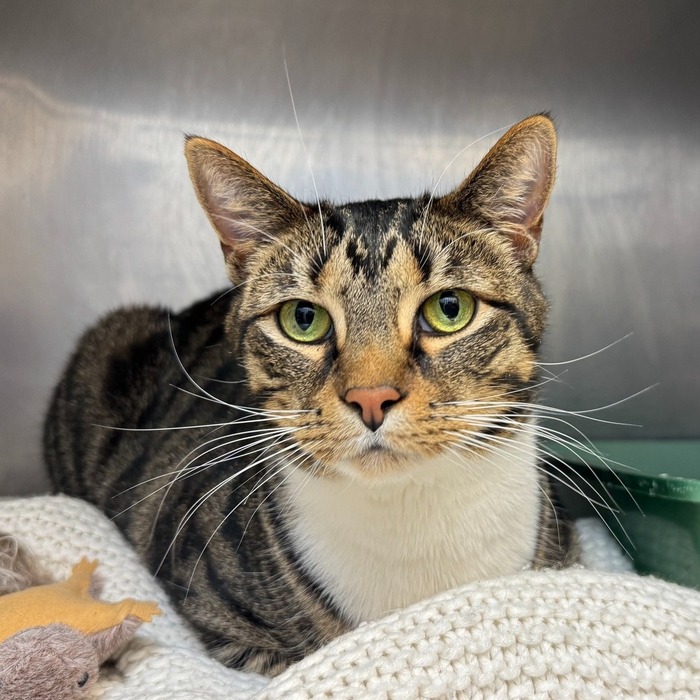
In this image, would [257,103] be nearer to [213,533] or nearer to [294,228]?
[294,228]

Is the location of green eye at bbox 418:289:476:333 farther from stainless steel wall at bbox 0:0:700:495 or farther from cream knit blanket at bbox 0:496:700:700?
stainless steel wall at bbox 0:0:700:495

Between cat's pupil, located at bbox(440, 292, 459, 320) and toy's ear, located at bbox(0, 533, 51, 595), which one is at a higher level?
cat's pupil, located at bbox(440, 292, 459, 320)

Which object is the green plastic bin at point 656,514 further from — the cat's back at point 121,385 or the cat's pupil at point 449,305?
the cat's back at point 121,385

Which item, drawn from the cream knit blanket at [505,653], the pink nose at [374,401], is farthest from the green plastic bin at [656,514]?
the pink nose at [374,401]

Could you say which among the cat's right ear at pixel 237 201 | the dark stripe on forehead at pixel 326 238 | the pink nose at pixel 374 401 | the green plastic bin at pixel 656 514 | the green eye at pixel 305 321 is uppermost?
the cat's right ear at pixel 237 201

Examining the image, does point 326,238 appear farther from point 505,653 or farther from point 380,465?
point 505,653

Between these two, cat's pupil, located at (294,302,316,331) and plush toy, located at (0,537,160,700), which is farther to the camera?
cat's pupil, located at (294,302,316,331)

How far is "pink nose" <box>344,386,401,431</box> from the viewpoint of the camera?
3.15 ft

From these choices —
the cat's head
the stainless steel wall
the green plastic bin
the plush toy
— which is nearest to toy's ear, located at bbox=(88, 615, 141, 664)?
the plush toy

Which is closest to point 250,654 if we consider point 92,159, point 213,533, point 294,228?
point 213,533

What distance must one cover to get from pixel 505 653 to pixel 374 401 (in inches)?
13.9

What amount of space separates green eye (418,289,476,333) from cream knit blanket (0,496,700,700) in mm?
378

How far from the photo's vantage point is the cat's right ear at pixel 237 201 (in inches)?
47.2

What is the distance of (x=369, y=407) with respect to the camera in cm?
97
